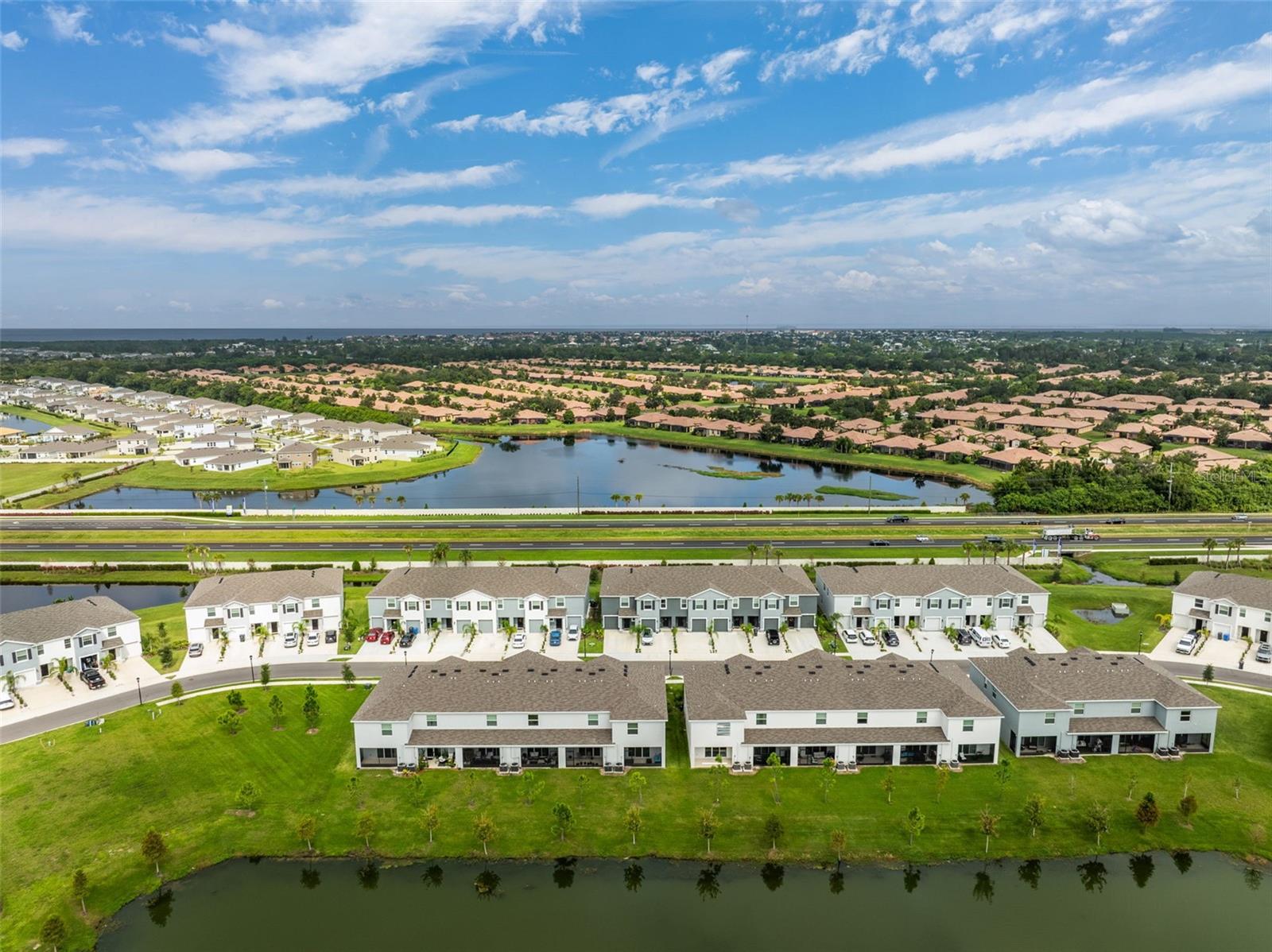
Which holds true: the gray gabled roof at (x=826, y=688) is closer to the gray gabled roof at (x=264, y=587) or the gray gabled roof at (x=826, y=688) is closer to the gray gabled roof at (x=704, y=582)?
the gray gabled roof at (x=704, y=582)

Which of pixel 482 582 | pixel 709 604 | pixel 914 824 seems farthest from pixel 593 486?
pixel 914 824

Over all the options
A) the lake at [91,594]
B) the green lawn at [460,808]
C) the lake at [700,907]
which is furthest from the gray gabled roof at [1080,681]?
the lake at [91,594]

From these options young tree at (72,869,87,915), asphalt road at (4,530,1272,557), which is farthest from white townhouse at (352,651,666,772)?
asphalt road at (4,530,1272,557)

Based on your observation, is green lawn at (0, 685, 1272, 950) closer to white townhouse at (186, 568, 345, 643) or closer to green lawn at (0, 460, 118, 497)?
white townhouse at (186, 568, 345, 643)

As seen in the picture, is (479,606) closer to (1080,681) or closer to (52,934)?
(52,934)

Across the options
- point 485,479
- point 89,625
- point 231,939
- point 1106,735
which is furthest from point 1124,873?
point 485,479
